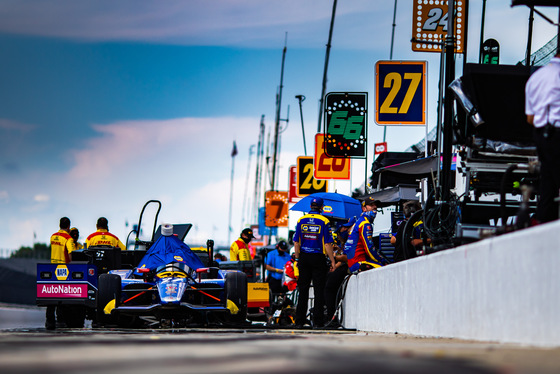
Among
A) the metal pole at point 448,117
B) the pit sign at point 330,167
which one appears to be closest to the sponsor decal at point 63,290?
the metal pole at point 448,117

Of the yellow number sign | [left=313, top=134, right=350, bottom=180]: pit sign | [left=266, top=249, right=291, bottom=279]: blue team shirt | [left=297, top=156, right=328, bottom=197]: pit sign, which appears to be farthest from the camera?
the yellow number sign

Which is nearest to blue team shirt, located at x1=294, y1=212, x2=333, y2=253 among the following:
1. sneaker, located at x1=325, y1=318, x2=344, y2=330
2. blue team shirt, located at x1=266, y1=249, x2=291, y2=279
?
sneaker, located at x1=325, y1=318, x2=344, y2=330

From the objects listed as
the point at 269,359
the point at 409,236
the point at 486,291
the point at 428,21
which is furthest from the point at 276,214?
the point at 269,359

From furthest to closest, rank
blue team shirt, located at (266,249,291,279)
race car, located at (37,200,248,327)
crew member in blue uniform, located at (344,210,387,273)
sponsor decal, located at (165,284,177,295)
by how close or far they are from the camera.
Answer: blue team shirt, located at (266,249,291,279), crew member in blue uniform, located at (344,210,387,273), race car, located at (37,200,248,327), sponsor decal, located at (165,284,177,295)

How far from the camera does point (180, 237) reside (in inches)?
633

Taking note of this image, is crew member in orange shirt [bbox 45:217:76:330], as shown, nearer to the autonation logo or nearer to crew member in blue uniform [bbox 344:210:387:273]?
the autonation logo

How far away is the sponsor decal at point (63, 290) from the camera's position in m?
14.9

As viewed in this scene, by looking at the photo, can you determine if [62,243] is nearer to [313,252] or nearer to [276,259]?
[313,252]

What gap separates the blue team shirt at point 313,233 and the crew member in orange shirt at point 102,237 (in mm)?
3478

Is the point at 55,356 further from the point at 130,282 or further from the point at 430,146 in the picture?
the point at 430,146

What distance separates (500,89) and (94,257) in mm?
7531

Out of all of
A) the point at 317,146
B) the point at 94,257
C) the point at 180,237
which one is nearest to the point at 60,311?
the point at 94,257

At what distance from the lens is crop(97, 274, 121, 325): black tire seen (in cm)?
1320

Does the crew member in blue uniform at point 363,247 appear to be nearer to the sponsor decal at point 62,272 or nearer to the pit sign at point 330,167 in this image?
the sponsor decal at point 62,272
